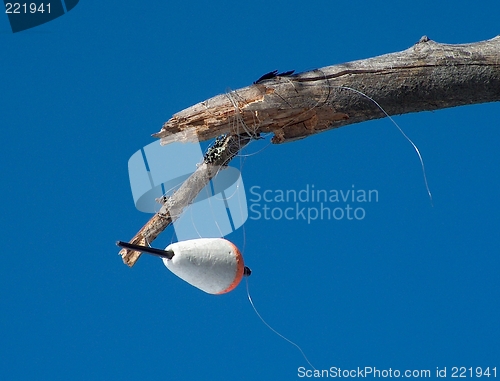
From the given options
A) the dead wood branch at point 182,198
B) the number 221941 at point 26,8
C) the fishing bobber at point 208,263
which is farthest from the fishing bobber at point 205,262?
the number 221941 at point 26,8

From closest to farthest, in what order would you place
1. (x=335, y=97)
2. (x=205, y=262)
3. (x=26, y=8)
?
(x=205, y=262)
(x=335, y=97)
(x=26, y=8)

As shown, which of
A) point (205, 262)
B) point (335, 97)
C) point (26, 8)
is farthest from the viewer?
point (26, 8)

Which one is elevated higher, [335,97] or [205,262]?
[335,97]

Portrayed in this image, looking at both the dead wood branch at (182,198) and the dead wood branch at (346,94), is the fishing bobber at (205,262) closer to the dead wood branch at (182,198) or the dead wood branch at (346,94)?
the dead wood branch at (182,198)

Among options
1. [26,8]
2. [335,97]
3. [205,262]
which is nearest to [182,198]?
[205,262]

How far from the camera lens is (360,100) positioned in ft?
6.16

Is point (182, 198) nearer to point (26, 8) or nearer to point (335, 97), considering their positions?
point (335, 97)

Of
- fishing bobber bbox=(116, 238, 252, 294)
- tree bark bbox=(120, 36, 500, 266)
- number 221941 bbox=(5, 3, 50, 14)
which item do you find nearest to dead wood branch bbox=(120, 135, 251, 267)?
tree bark bbox=(120, 36, 500, 266)

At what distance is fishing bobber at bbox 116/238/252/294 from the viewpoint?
1733mm

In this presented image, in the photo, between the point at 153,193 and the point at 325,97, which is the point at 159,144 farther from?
the point at 325,97

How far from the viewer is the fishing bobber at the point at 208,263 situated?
1.74 metres

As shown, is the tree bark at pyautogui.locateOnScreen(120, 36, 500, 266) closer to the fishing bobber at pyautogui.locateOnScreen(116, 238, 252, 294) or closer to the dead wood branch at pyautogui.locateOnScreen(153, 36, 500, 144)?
the dead wood branch at pyautogui.locateOnScreen(153, 36, 500, 144)

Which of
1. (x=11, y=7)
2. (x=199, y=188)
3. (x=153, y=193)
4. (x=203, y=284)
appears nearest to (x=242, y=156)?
(x=199, y=188)

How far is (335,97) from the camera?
187 cm
